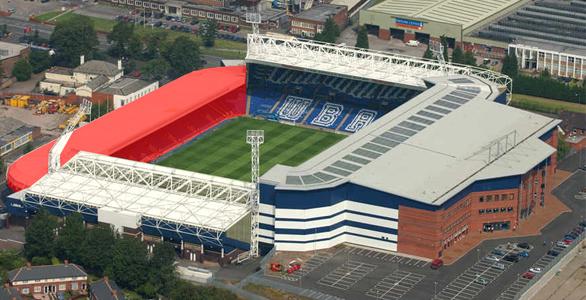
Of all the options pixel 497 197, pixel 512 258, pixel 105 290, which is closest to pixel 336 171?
pixel 497 197

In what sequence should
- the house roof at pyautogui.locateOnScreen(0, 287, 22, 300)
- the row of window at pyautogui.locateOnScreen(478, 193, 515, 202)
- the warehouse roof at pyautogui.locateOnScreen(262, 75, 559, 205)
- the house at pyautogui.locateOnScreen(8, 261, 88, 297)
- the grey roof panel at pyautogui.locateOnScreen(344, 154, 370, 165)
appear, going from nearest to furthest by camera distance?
1. the house roof at pyautogui.locateOnScreen(0, 287, 22, 300)
2. the house at pyautogui.locateOnScreen(8, 261, 88, 297)
3. the warehouse roof at pyautogui.locateOnScreen(262, 75, 559, 205)
4. the row of window at pyautogui.locateOnScreen(478, 193, 515, 202)
5. the grey roof panel at pyautogui.locateOnScreen(344, 154, 370, 165)

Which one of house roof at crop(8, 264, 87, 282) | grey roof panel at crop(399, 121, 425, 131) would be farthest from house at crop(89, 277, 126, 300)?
grey roof panel at crop(399, 121, 425, 131)

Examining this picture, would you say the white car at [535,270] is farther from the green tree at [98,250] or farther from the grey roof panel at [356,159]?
the green tree at [98,250]

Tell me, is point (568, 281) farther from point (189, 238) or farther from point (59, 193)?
point (59, 193)

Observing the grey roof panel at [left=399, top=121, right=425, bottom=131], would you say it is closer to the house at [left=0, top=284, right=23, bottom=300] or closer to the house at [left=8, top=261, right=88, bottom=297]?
the house at [left=8, top=261, right=88, bottom=297]

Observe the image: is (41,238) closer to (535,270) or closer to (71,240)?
(71,240)

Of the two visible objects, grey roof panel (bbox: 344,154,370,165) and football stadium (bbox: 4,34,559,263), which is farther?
grey roof panel (bbox: 344,154,370,165)

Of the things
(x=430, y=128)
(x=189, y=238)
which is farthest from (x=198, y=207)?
(x=430, y=128)
